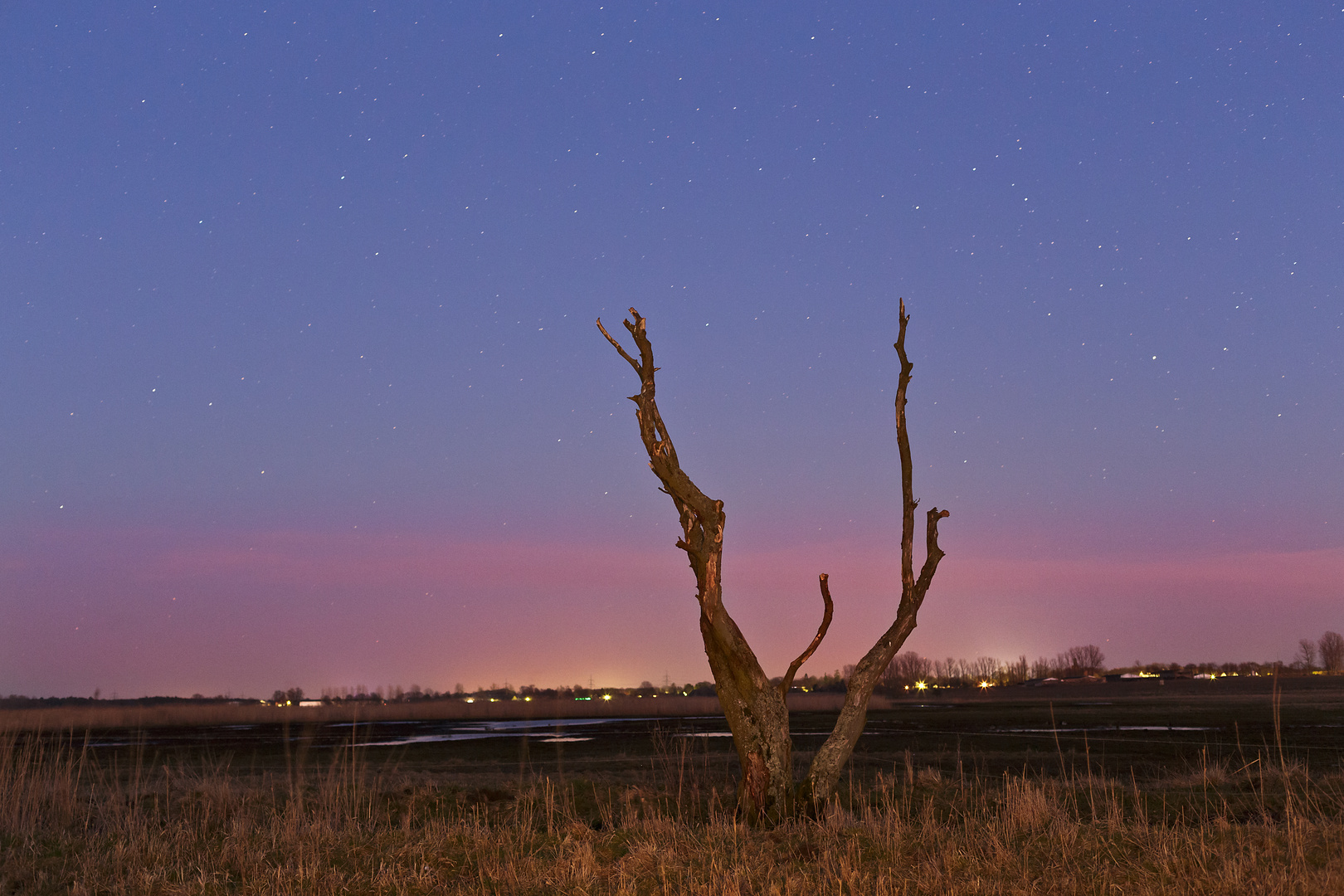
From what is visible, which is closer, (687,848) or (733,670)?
(687,848)

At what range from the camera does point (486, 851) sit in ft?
37.6

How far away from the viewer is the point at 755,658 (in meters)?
14.5

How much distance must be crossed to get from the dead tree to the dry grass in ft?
2.07

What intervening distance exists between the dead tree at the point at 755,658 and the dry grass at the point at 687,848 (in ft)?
2.07

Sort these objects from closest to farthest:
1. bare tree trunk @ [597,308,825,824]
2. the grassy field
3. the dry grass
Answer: the dry grass < the grassy field < bare tree trunk @ [597,308,825,824]

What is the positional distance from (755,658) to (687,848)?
145 inches

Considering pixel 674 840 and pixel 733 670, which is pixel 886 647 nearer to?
pixel 733 670

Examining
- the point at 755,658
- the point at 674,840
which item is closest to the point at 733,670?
the point at 755,658

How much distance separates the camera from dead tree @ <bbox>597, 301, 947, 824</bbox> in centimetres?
1416

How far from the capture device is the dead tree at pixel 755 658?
1416cm

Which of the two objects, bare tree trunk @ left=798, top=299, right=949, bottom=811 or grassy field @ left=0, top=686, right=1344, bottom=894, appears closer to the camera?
grassy field @ left=0, top=686, right=1344, bottom=894

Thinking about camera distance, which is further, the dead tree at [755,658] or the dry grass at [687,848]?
the dead tree at [755,658]

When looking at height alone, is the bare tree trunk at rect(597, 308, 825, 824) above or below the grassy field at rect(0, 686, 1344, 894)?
above

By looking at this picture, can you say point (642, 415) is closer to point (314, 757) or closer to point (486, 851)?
point (486, 851)
